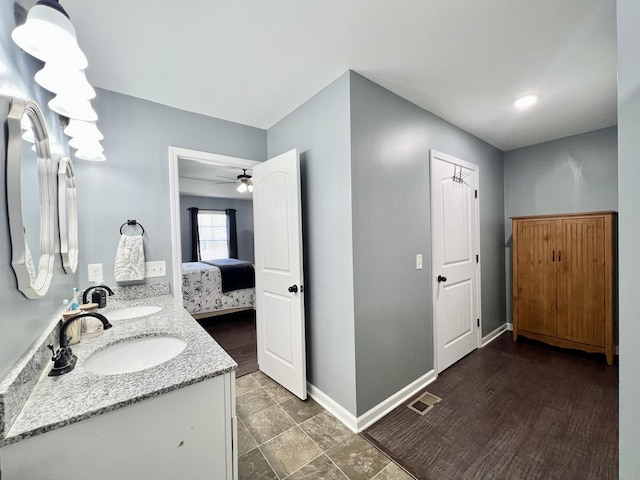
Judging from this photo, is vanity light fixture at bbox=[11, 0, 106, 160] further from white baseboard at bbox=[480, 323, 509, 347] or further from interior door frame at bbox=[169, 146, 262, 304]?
white baseboard at bbox=[480, 323, 509, 347]

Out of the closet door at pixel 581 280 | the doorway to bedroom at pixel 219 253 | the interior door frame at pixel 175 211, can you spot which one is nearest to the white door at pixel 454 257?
the closet door at pixel 581 280

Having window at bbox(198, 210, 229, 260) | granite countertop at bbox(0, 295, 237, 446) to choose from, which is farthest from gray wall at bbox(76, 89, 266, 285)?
window at bbox(198, 210, 229, 260)

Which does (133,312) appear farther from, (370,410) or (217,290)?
(217,290)

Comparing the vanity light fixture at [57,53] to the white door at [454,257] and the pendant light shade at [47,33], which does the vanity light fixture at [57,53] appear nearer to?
the pendant light shade at [47,33]

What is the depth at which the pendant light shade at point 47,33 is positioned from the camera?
78 cm

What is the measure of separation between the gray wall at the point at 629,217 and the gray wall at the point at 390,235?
1.17 meters

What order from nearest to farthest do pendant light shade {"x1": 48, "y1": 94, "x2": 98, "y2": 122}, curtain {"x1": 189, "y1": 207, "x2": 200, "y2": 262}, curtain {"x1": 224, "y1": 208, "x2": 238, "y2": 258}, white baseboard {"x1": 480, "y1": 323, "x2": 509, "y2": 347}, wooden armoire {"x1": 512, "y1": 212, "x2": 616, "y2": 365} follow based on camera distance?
pendant light shade {"x1": 48, "y1": 94, "x2": 98, "y2": 122} → wooden armoire {"x1": 512, "y1": 212, "x2": 616, "y2": 365} → white baseboard {"x1": 480, "y1": 323, "x2": 509, "y2": 347} → curtain {"x1": 189, "y1": 207, "x2": 200, "y2": 262} → curtain {"x1": 224, "y1": 208, "x2": 238, "y2": 258}

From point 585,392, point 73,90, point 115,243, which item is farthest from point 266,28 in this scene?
point 585,392

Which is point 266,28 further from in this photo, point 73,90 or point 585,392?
point 585,392

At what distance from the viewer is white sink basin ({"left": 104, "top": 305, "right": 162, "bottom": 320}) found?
1.63m

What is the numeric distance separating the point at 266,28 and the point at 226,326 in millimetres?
3566

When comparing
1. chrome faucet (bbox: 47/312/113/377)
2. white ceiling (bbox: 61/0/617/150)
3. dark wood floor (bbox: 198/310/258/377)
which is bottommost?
dark wood floor (bbox: 198/310/258/377)

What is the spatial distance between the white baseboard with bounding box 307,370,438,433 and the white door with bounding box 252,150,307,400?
14cm

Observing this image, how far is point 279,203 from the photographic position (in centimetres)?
215
